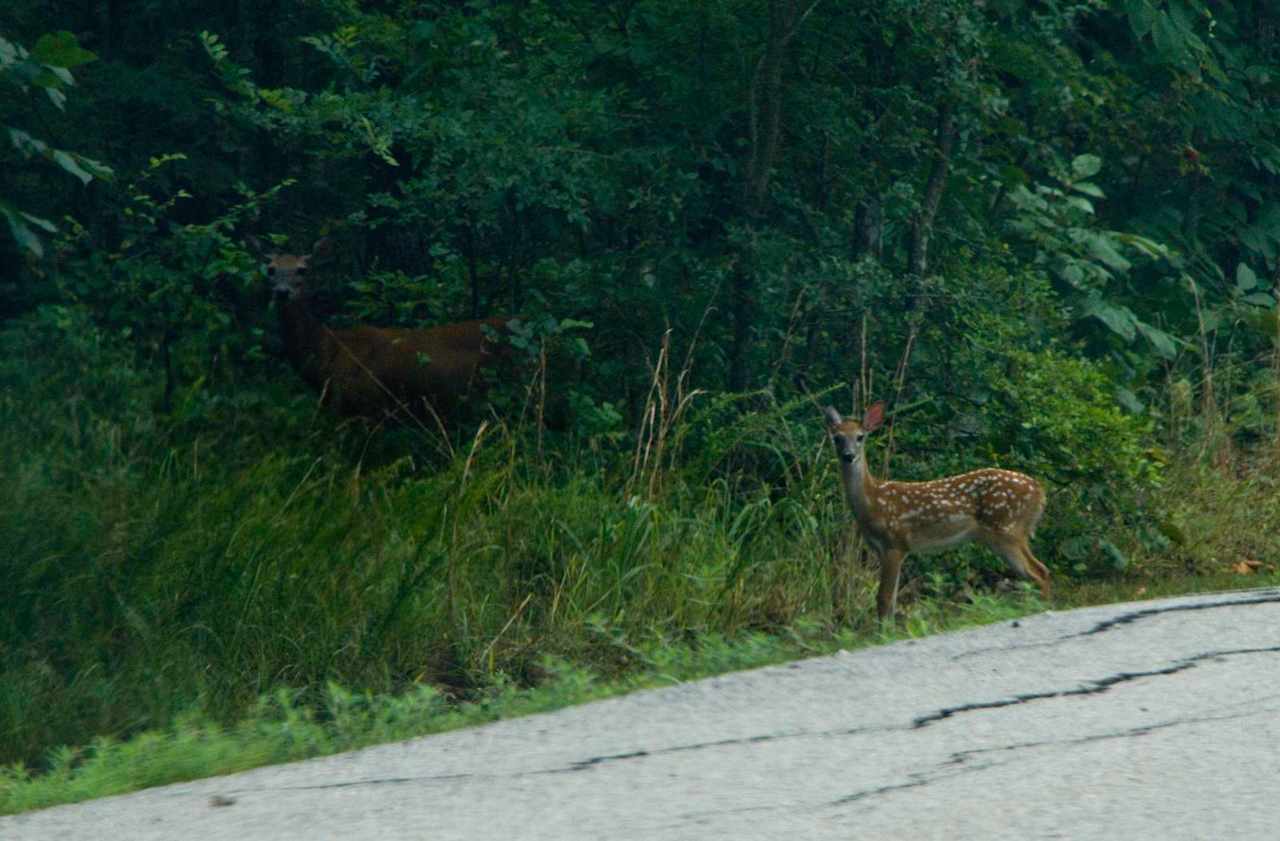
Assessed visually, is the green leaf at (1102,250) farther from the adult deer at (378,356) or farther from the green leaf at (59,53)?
the green leaf at (59,53)

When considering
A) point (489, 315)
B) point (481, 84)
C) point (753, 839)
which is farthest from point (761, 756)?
point (489, 315)

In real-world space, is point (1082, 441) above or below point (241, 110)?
below

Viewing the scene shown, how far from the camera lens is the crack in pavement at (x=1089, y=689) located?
5941mm

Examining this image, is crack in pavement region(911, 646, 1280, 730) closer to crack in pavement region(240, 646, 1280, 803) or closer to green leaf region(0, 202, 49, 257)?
crack in pavement region(240, 646, 1280, 803)

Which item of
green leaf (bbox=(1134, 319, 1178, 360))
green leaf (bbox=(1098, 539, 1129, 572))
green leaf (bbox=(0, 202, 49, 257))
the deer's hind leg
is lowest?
green leaf (bbox=(1098, 539, 1129, 572))

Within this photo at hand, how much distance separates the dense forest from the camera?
803 cm

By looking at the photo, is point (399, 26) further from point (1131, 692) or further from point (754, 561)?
point (1131, 692)

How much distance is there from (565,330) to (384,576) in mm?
3467

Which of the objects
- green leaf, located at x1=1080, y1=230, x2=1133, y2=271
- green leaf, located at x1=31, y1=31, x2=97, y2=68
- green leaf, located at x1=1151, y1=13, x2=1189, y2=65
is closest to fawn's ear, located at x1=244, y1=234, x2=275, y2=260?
green leaf, located at x1=31, y1=31, x2=97, y2=68

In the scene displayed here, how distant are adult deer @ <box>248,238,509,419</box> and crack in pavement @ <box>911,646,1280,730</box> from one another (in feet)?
18.4

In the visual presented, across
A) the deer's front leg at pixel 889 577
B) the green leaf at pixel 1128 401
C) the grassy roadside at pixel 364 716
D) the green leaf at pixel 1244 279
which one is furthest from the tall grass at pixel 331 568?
the green leaf at pixel 1244 279

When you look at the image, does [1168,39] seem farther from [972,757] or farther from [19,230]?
[972,757]

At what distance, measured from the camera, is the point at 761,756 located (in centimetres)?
539

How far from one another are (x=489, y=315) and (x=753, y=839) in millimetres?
8273
